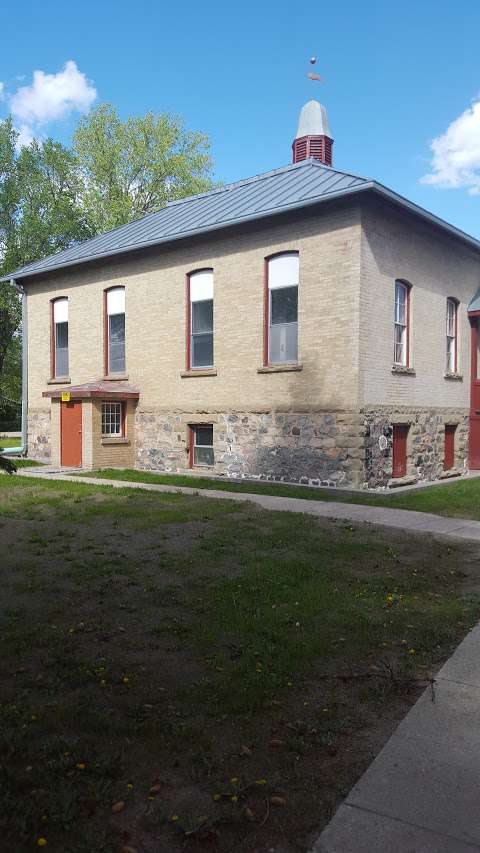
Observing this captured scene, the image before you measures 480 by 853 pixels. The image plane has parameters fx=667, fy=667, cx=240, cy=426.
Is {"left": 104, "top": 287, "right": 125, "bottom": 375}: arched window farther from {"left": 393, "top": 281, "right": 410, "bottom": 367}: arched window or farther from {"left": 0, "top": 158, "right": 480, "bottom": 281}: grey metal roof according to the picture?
{"left": 393, "top": 281, "right": 410, "bottom": 367}: arched window

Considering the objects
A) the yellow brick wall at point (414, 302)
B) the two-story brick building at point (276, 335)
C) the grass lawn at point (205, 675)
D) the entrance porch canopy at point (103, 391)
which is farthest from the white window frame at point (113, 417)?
the grass lawn at point (205, 675)

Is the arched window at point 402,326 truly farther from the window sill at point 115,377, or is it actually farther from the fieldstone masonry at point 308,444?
the window sill at point 115,377

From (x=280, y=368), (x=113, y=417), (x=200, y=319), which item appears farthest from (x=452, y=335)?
(x=113, y=417)

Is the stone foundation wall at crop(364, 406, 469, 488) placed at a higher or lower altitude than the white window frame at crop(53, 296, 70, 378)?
lower

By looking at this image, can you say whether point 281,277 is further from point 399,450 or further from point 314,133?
point 314,133

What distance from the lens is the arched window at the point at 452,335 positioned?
60.6 feet

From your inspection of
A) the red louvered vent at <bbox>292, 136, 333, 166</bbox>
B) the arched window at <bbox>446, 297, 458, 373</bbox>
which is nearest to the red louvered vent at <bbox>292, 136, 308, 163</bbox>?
the red louvered vent at <bbox>292, 136, 333, 166</bbox>

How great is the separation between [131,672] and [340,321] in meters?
11.2

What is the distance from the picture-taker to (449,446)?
61.6ft

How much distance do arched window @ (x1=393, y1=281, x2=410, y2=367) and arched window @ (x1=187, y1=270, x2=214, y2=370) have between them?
15.4ft

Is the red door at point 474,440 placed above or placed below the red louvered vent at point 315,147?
below

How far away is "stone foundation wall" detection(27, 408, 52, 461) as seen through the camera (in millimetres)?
21703

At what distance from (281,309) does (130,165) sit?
27540 mm

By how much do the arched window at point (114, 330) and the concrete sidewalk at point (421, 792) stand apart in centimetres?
1675
